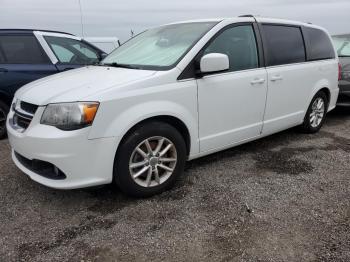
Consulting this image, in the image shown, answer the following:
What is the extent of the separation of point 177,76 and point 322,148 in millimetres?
2556

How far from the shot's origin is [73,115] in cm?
290

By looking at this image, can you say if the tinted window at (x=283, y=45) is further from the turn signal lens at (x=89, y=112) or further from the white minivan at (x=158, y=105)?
the turn signal lens at (x=89, y=112)

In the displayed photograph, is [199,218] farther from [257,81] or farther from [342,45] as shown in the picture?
[342,45]

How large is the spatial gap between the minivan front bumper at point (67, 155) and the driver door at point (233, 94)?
110 cm

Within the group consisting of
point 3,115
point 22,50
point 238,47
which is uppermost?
point 238,47

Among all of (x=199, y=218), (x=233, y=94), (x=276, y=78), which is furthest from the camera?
(x=276, y=78)

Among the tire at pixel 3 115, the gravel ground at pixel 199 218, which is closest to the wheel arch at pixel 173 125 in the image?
the gravel ground at pixel 199 218

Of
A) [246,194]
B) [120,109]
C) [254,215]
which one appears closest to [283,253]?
[254,215]

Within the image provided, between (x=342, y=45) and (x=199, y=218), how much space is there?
6247 mm

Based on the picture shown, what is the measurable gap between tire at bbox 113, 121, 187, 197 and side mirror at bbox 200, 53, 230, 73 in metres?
0.65

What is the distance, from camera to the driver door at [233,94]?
3.65m

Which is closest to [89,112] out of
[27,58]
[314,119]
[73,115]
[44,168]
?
[73,115]

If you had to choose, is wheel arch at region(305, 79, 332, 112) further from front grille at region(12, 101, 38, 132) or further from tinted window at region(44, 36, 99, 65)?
front grille at region(12, 101, 38, 132)

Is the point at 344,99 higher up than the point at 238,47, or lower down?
lower down
